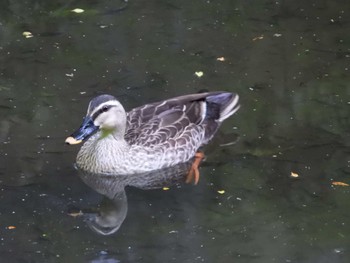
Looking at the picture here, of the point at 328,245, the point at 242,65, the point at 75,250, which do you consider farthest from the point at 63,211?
the point at 242,65


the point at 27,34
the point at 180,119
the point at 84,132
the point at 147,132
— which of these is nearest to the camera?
the point at 84,132

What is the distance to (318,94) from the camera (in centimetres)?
1112

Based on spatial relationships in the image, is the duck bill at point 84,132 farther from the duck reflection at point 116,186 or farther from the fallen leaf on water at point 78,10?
the fallen leaf on water at point 78,10

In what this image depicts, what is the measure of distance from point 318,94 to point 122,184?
8.21 feet

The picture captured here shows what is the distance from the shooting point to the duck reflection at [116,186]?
359 inches

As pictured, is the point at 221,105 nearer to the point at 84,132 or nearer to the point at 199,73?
the point at 199,73

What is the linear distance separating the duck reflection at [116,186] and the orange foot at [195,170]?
0.02 m

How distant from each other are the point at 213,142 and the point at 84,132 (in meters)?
1.48

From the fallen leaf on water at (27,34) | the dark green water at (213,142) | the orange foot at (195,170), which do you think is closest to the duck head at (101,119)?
the dark green water at (213,142)

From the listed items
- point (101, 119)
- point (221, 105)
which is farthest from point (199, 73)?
point (101, 119)

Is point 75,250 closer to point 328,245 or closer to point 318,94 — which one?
point 328,245

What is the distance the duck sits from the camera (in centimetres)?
973

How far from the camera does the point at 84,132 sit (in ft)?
31.5

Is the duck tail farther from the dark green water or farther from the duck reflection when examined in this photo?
the duck reflection
